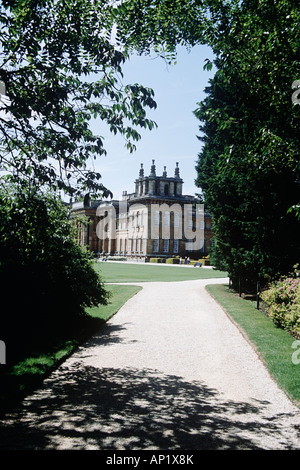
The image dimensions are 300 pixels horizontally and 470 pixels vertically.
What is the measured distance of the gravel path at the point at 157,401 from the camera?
4434 millimetres

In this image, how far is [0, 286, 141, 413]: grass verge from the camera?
5.89m

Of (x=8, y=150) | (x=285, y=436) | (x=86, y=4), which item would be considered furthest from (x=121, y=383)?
(x=86, y=4)

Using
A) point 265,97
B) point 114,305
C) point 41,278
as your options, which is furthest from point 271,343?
point 114,305

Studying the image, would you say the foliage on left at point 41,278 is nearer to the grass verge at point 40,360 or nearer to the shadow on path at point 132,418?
the grass verge at point 40,360

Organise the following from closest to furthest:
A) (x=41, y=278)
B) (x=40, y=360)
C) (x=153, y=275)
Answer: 1. (x=40, y=360)
2. (x=41, y=278)
3. (x=153, y=275)

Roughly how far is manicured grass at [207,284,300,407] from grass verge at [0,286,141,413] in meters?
4.07

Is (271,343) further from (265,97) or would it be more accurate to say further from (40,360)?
(265,97)

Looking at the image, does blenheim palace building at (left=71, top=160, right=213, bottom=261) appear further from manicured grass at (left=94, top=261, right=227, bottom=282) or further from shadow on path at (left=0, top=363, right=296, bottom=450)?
shadow on path at (left=0, top=363, right=296, bottom=450)

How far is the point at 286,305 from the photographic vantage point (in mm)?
11727

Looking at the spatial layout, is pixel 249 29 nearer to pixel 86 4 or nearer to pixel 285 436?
pixel 86 4

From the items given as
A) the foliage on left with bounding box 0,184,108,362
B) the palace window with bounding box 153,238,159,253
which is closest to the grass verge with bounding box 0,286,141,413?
the foliage on left with bounding box 0,184,108,362

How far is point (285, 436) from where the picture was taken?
4.61m

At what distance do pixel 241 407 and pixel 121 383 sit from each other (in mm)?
2033

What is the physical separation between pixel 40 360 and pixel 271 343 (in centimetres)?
537
